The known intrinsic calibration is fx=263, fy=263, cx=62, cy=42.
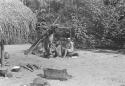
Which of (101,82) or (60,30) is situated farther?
(60,30)

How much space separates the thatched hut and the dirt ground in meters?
1.43

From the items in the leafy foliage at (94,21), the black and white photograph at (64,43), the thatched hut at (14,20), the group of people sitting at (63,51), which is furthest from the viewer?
the leafy foliage at (94,21)

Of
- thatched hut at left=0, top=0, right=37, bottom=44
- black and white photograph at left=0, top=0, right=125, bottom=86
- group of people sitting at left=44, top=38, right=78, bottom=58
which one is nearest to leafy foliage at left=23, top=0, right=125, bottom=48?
black and white photograph at left=0, top=0, right=125, bottom=86

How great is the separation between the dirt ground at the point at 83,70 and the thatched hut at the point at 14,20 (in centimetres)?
143

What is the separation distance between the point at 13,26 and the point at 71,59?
4.42m

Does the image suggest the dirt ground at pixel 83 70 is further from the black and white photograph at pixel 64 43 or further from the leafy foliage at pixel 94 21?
the leafy foliage at pixel 94 21

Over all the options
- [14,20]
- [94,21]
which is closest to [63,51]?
[94,21]

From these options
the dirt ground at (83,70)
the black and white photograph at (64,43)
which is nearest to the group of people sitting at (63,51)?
the black and white photograph at (64,43)

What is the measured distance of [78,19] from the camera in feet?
57.8

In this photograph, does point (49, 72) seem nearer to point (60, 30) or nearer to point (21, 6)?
point (21, 6)

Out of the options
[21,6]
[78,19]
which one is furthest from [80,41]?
[21,6]

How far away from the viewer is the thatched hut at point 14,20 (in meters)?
9.20

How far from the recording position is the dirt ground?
8453mm

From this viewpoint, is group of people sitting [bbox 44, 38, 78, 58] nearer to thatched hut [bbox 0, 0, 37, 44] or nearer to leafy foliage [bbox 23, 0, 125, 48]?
leafy foliage [bbox 23, 0, 125, 48]
